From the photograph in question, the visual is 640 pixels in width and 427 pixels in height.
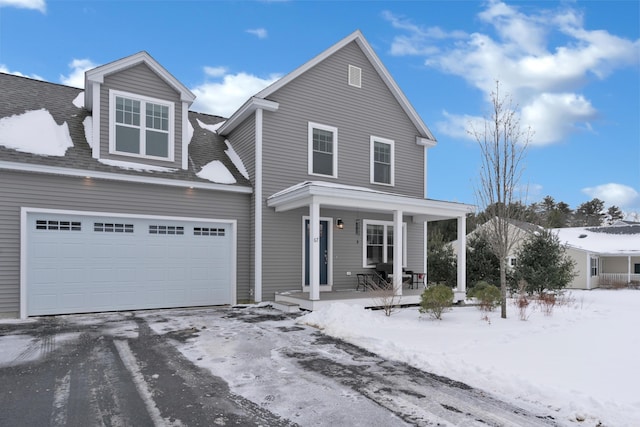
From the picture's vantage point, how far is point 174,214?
412 inches

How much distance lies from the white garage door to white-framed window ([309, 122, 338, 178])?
330 cm

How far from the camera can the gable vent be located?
13.2 metres

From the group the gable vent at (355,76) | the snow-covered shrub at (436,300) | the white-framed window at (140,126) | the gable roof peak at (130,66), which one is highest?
the gable vent at (355,76)

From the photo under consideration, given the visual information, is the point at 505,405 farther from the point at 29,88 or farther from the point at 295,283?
the point at 29,88

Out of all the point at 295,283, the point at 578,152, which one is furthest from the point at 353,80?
the point at 578,152

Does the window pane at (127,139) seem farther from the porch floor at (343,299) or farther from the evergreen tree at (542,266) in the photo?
the evergreen tree at (542,266)

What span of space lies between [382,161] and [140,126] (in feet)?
25.0

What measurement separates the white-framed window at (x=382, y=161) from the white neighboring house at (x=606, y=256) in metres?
16.9

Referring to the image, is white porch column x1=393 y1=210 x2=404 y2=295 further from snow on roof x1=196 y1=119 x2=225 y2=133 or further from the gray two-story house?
snow on roof x1=196 y1=119 x2=225 y2=133

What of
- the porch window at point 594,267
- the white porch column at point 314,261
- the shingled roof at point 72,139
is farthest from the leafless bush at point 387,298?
the porch window at point 594,267

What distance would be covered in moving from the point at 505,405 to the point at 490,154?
653cm

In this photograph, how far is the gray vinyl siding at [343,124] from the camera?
1177cm

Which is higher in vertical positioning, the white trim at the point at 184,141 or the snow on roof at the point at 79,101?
the snow on roof at the point at 79,101

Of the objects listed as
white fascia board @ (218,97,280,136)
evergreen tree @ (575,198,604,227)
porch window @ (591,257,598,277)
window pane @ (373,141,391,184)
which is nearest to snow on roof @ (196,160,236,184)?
white fascia board @ (218,97,280,136)
